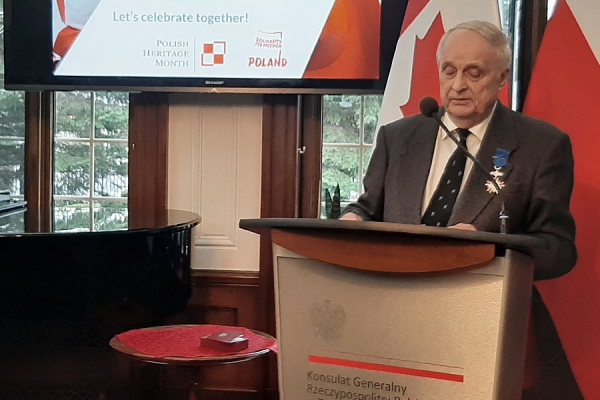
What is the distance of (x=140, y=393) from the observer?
2982 millimetres

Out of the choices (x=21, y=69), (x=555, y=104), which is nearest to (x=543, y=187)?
(x=555, y=104)

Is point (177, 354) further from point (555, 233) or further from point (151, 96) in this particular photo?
point (151, 96)

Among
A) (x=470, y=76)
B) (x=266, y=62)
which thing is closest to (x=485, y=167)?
(x=470, y=76)

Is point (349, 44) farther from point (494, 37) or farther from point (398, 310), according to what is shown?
point (398, 310)

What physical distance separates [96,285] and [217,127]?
43.5 inches

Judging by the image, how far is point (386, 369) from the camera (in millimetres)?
1125

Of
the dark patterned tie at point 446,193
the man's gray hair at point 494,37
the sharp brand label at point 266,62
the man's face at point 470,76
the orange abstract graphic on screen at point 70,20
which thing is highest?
the orange abstract graphic on screen at point 70,20

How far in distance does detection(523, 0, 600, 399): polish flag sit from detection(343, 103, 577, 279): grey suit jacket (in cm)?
68

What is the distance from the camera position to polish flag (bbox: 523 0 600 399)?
2.31m

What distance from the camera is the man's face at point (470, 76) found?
1.74 metres

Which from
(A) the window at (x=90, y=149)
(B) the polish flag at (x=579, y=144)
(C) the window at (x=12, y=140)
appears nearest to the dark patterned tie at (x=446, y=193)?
(B) the polish flag at (x=579, y=144)

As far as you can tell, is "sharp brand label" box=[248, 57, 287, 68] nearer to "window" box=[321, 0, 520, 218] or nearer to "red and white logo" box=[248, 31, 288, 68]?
"red and white logo" box=[248, 31, 288, 68]

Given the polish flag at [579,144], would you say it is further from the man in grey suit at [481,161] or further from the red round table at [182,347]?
the red round table at [182,347]

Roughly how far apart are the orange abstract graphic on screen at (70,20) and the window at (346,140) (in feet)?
3.70
